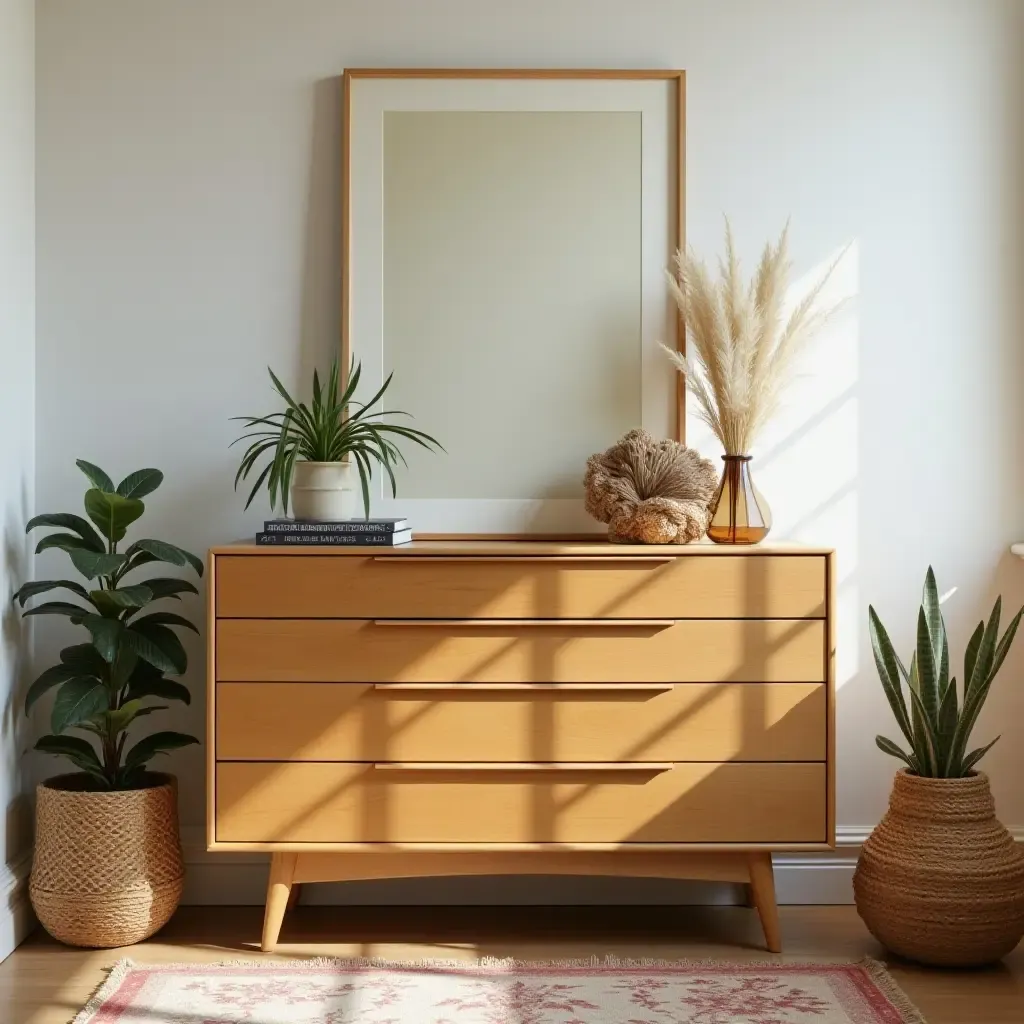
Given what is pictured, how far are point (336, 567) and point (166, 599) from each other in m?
0.62

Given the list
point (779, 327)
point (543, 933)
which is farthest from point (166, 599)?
point (779, 327)

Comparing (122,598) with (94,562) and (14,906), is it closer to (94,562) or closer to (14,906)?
(94,562)

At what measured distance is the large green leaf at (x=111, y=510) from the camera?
8.13 ft

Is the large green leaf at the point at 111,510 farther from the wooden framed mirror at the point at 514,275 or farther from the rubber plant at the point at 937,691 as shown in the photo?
the rubber plant at the point at 937,691

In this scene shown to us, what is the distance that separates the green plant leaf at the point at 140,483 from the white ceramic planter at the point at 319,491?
1.03ft

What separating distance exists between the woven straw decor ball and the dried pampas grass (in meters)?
0.13

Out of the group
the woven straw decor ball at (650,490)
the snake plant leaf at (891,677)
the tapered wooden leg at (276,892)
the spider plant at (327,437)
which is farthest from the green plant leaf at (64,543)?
the snake plant leaf at (891,677)

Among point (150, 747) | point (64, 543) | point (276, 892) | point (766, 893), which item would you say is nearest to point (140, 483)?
point (64, 543)

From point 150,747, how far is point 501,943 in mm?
877

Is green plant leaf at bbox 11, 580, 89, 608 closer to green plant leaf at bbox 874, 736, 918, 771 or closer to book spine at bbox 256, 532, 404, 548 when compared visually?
book spine at bbox 256, 532, 404, 548

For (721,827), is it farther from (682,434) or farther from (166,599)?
(166,599)

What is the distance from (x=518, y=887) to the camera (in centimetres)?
280

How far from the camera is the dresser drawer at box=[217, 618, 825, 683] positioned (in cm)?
238

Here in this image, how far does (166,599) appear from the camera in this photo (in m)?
2.79
